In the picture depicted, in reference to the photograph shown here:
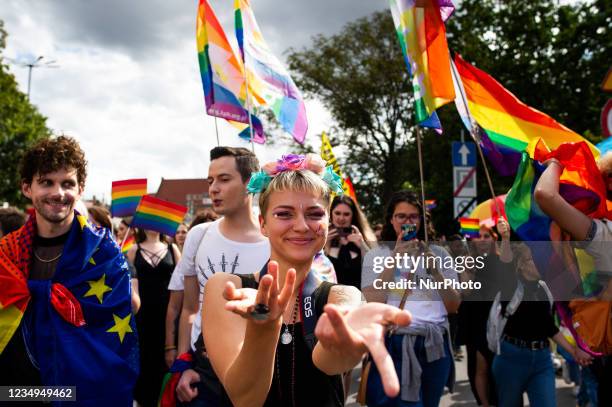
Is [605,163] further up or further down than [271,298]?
further up

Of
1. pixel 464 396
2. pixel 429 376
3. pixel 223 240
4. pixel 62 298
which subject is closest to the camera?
pixel 62 298

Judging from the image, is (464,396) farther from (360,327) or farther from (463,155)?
(360,327)

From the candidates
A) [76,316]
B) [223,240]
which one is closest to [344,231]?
[223,240]

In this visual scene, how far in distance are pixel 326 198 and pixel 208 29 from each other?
4522 mm

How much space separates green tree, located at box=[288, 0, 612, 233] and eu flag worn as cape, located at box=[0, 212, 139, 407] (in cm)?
1541

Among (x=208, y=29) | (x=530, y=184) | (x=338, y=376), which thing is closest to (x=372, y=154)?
(x=208, y=29)

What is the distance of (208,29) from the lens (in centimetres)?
634

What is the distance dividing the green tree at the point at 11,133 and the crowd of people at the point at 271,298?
2838 cm

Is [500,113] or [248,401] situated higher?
[500,113]

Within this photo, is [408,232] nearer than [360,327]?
No

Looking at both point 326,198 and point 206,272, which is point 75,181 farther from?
point 326,198

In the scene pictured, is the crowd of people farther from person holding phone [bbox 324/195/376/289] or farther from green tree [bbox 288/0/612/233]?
green tree [bbox 288/0/612/233]

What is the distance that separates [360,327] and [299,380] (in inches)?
28.0

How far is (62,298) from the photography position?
344 centimetres
